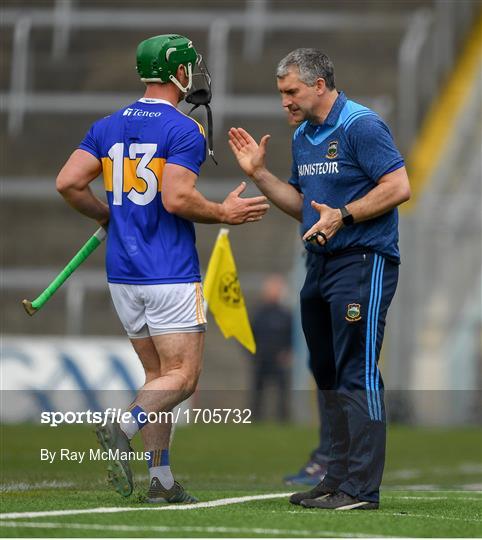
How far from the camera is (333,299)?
6914mm

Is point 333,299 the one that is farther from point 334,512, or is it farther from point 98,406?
point 98,406

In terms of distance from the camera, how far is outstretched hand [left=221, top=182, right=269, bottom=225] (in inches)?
273

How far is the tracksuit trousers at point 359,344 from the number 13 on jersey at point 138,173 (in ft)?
2.88

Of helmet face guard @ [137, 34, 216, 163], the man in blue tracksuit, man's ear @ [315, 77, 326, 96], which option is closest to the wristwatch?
the man in blue tracksuit

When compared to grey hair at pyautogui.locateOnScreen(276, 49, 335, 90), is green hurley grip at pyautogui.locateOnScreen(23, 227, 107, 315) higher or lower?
lower

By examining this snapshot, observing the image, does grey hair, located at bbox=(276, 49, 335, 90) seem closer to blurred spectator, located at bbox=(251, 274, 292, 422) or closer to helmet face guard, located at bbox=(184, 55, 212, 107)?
helmet face guard, located at bbox=(184, 55, 212, 107)

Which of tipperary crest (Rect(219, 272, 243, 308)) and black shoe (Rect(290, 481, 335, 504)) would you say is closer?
black shoe (Rect(290, 481, 335, 504))

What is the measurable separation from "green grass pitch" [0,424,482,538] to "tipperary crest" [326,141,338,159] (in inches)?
64.8

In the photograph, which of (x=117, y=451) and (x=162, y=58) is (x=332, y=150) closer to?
(x=162, y=58)

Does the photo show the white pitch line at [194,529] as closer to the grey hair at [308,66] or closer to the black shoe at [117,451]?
the black shoe at [117,451]

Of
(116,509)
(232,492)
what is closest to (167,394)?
(116,509)

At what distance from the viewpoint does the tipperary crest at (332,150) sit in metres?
6.95

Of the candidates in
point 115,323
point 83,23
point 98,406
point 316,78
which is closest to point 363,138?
point 316,78

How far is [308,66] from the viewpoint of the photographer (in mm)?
7047
